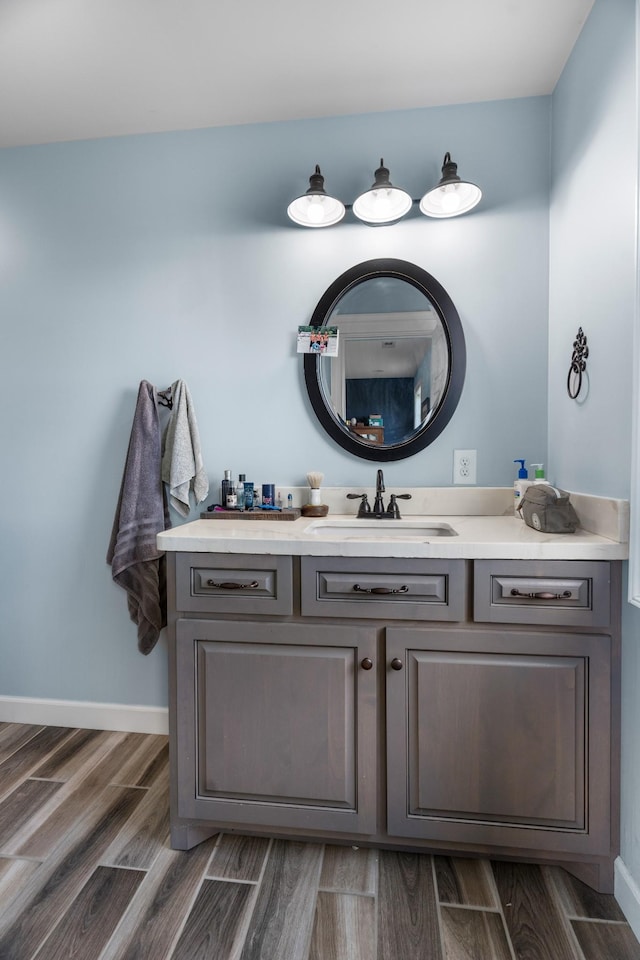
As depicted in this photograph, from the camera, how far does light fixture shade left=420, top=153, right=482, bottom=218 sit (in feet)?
5.92

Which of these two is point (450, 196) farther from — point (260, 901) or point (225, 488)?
point (260, 901)

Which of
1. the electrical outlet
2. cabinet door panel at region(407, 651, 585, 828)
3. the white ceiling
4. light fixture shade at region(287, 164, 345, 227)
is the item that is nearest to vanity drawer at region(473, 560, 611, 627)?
cabinet door panel at region(407, 651, 585, 828)

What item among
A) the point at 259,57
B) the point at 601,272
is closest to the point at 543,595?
the point at 601,272

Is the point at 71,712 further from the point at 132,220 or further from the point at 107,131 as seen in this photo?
the point at 107,131

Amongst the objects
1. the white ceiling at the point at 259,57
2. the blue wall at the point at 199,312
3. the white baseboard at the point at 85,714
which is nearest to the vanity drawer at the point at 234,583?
the blue wall at the point at 199,312

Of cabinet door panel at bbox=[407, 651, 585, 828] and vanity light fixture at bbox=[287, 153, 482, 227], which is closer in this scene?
cabinet door panel at bbox=[407, 651, 585, 828]

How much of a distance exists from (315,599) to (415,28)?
1781mm

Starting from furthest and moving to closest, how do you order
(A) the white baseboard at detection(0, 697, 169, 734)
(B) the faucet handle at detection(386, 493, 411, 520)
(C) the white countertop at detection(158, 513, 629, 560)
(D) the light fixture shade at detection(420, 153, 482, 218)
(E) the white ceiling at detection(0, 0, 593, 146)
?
(A) the white baseboard at detection(0, 697, 169, 734)
(B) the faucet handle at detection(386, 493, 411, 520)
(D) the light fixture shade at detection(420, 153, 482, 218)
(E) the white ceiling at detection(0, 0, 593, 146)
(C) the white countertop at detection(158, 513, 629, 560)

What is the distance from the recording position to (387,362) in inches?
79.0

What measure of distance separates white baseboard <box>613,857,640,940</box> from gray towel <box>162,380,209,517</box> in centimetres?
173

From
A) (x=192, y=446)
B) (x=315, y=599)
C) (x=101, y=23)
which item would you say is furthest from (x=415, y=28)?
(x=315, y=599)

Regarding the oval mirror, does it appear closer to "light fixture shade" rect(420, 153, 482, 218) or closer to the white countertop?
"light fixture shade" rect(420, 153, 482, 218)

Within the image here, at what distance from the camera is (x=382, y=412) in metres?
2.00

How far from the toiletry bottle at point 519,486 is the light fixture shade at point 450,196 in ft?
3.11
